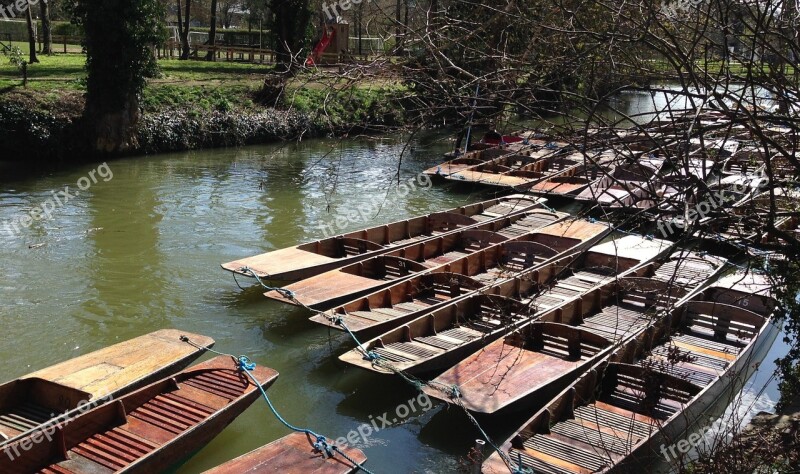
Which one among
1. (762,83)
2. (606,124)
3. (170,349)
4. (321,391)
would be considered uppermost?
(762,83)

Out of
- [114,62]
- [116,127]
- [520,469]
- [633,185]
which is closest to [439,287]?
[520,469]

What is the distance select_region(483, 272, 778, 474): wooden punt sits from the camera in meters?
6.36

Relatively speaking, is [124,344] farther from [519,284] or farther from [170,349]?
[519,284]

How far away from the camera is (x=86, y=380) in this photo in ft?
23.7

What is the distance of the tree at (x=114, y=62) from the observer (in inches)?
774

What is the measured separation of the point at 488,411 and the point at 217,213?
9.54 m

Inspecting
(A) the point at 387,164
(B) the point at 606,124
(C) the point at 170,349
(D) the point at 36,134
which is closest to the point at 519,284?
(C) the point at 170,349

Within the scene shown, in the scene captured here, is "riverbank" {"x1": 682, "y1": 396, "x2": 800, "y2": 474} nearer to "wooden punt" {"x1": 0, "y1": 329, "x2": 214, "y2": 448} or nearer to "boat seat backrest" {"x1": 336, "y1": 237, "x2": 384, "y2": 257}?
"wooden punt" {"x1": 0, "y1": 329, "x2": 214, "y2": 448}

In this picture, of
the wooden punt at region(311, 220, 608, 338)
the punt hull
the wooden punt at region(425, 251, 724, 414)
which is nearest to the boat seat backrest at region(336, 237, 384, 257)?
the wooden punt at region(311, 220, 608, 338)

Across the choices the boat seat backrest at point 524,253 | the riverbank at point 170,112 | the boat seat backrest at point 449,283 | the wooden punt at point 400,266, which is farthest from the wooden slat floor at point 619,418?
the riverbank at point 170,112

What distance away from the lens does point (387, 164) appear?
21281mm

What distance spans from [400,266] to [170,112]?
13177 mm

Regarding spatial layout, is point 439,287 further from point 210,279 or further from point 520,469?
point 520,469

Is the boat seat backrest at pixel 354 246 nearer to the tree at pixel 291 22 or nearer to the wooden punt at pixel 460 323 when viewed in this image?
the wooden punt at pixel 460 323
